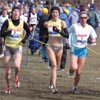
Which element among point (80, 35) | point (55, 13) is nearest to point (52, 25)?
point (55, 13)

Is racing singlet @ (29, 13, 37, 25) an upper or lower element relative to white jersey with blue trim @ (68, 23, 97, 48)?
lower

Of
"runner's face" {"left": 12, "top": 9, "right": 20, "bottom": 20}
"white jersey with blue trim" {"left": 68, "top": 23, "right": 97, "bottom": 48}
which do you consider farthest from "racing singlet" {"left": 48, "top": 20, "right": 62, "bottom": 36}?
"runner's face" {"left": 12, "top": 9, "right": 20, "bottom": 20}

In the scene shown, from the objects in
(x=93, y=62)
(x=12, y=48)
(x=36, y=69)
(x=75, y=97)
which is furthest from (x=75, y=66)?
(x=93, y=62)

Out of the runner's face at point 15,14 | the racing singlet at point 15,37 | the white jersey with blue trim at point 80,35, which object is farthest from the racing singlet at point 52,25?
the runner's face at point 15,14

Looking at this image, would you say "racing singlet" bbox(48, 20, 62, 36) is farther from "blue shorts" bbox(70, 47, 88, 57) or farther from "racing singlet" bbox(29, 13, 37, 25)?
"racing singlet" bbox(29, 13, 37, 25)

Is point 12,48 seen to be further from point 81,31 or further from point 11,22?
point 81,31

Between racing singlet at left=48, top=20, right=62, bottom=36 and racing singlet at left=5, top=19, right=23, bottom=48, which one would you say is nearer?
racing singlet at left=5, top=19, right=23, bottom=48

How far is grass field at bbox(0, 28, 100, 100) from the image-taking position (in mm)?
11109

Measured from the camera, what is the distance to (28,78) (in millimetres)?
13789

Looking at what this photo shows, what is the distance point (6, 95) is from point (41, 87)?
57.5 inches

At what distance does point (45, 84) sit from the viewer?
42.2ft

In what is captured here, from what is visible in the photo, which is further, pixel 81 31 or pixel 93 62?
pixel 93 62

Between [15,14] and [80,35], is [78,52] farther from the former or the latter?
[15,14]

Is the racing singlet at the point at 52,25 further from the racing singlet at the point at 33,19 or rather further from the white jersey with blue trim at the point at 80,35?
the racing singlet at the point at 33,19
